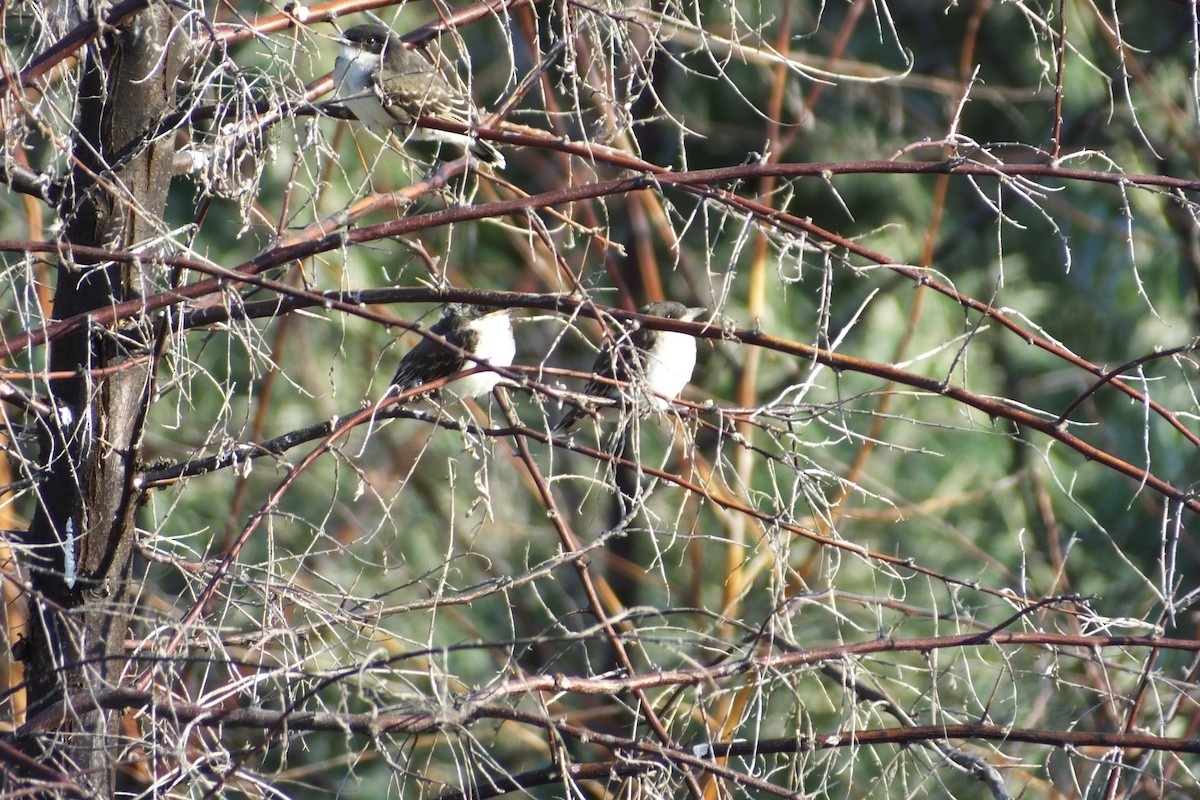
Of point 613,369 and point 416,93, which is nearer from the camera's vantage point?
point 613,369

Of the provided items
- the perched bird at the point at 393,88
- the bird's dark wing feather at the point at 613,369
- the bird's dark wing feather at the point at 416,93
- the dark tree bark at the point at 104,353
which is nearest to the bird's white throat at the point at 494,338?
the bird's dark wing feather at the point at 613,369

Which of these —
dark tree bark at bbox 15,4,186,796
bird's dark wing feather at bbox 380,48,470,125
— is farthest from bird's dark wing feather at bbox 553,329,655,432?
dark tree bark at bbox 15,4,186,796

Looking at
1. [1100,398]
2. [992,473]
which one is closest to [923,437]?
[992,473]

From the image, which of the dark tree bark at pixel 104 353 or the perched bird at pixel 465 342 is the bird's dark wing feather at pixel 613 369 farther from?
the dark tree bark at pixel 104 353

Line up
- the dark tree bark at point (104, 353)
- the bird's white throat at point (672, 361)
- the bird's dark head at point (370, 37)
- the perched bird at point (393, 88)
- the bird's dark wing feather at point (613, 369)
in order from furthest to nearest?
the bird's white throat at point (672, 361) → the bird's dark head at point (370, 37) → the perched bird at point (393, 88) → the dark tree bark at point (104, 353) → the bird's dark wing feather at point (613, 369)

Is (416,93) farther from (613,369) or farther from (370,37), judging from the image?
(613,369)

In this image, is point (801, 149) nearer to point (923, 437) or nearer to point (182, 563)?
point (923, 437)

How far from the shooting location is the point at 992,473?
9281 mm

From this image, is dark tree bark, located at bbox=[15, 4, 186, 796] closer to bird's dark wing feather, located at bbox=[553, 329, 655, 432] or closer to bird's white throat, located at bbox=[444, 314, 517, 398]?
bird's dark wing feather, located at bbox=[553, 329, 655, 432]

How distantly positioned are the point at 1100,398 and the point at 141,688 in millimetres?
8660

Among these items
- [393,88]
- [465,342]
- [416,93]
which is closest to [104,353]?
[393,88]

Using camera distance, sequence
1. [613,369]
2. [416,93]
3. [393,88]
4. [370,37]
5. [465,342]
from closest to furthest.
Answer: [613,369], [393,88], [416,93], [370,37], [465,342]

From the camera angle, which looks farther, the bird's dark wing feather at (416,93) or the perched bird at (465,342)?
the perched bird at (465,342)

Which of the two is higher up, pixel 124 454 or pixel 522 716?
pixel 124 454
